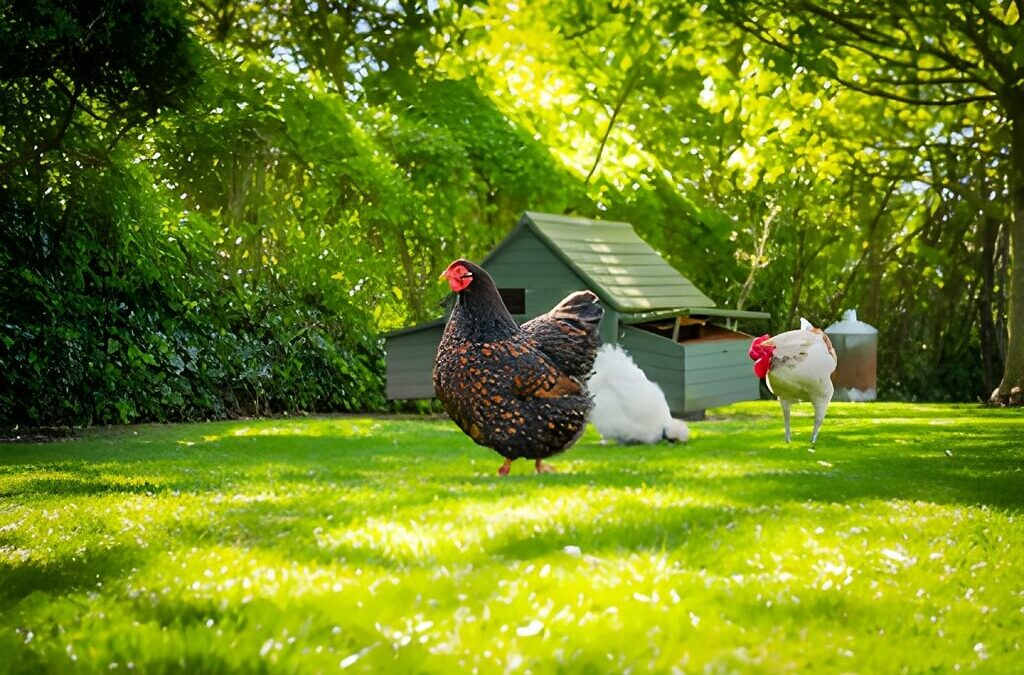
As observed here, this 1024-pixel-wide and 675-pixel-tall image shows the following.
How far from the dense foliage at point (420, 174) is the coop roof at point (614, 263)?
2.53 metres

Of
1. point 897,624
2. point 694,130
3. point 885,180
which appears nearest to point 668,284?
point 885,180

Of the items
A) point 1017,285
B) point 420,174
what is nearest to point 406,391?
point 420,174

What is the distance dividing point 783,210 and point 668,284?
6.44 meters

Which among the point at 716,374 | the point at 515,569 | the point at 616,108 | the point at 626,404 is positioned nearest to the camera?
the point at 515,569

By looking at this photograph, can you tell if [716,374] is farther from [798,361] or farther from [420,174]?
[420,174]

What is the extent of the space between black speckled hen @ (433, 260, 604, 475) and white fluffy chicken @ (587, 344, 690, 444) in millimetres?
2126

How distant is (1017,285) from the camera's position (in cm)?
1423

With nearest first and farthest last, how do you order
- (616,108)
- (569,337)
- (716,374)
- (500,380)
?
1. (500,380)
2. (569,337)
3. (716,374)
4. (616,108)

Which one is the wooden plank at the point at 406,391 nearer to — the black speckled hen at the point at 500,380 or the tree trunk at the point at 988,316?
the black speckled hen at the point at 500,380

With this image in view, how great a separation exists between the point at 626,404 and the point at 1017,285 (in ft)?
25.2

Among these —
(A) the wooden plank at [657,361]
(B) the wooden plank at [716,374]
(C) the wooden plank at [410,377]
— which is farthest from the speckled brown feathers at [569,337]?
(C) the wooden plank at [410,377]

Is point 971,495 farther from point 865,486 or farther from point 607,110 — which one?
point 607,110

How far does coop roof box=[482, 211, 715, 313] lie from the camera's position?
39.3 feet

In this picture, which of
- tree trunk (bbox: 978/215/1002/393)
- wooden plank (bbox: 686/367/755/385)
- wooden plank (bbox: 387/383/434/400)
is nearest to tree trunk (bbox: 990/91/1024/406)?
tree trunk (bbox: 978/215/1002/393)
